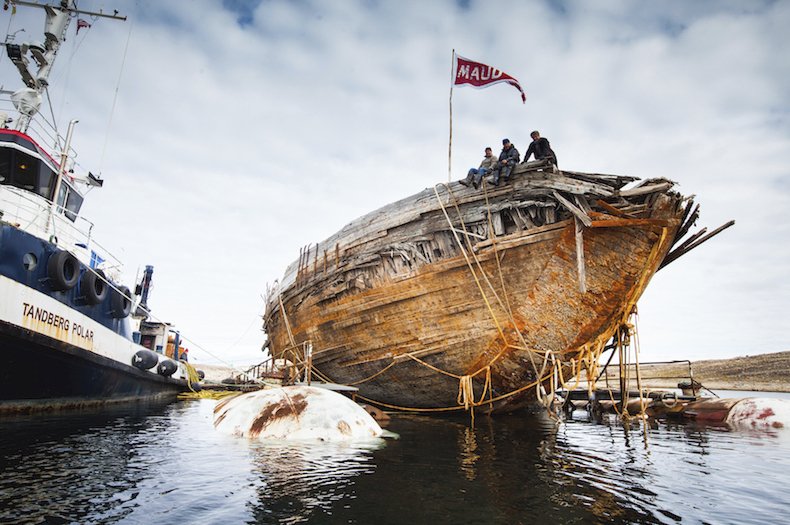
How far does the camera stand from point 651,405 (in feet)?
41.8

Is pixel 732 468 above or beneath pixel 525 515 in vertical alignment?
beneath

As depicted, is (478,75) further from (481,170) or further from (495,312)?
(495,312)

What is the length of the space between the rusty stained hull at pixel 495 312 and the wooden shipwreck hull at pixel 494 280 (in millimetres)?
27

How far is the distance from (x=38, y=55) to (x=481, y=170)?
14.4 m

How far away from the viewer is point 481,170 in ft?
34.1

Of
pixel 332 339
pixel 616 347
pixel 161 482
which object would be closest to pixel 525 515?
pixel 161 482

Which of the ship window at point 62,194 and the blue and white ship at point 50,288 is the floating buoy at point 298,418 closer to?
the blue and white ship at point 50,288

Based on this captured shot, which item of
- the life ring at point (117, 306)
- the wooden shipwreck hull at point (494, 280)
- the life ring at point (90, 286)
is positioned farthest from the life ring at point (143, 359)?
the wooden shipwreck hull at point (494, 280)

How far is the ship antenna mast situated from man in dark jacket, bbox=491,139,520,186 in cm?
1360

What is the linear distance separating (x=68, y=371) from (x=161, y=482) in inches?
291

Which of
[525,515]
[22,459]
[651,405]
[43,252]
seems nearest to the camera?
[525,515]

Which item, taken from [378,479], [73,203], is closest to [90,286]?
[73,203]

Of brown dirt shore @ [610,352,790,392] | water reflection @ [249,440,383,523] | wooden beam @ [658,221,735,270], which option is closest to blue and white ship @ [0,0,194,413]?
water reflection @ [249,440,383,523]

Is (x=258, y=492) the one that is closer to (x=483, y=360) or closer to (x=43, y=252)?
(x=483, y=360)
